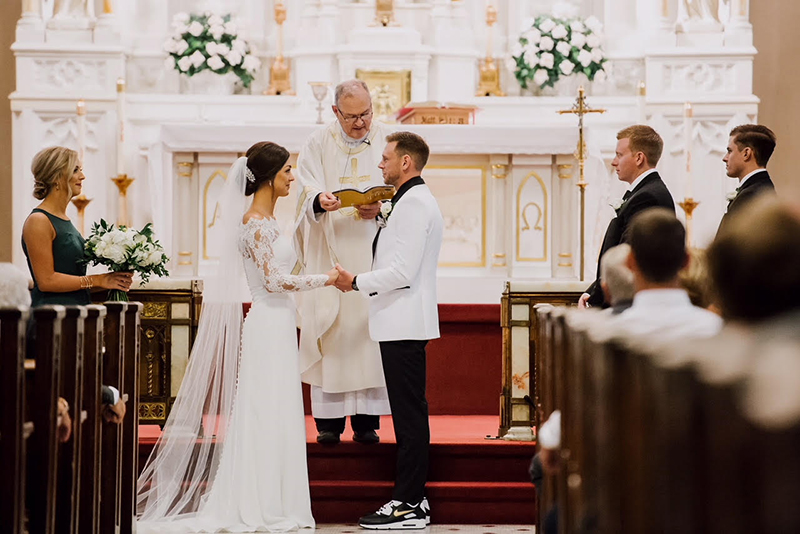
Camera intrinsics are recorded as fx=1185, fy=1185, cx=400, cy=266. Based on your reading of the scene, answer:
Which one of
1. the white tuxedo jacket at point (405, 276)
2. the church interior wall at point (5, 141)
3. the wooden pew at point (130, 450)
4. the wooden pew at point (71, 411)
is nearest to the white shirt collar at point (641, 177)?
the white tuxedo jacket at point (405, 276)

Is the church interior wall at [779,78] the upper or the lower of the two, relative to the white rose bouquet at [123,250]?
upper

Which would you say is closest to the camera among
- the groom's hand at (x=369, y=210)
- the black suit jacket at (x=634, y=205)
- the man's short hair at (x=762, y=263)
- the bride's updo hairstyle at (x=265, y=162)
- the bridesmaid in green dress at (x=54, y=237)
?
the man's short hair at (x=762, y=263)

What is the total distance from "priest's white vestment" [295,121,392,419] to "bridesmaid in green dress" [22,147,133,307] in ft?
4.16

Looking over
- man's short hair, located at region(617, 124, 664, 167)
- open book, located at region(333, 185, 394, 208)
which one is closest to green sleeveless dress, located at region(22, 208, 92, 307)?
open book, located at region(333, 185, 394, 208)

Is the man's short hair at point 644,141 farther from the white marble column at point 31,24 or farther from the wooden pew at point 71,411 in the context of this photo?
the white marble column at point 31,24

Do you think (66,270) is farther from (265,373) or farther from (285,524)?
(285,524)

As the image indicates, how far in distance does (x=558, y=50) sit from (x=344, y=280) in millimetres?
4243

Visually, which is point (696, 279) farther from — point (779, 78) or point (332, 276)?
point (779, 78)

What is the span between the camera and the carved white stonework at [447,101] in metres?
8.66

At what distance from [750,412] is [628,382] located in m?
0.72

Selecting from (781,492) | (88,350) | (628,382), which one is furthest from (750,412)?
(88,350)

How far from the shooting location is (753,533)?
1834 mm

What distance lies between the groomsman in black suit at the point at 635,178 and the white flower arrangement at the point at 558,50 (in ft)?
12.1

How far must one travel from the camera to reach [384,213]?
20.8 feet
